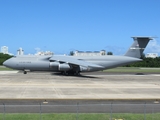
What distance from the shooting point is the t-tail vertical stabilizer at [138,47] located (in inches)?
2078

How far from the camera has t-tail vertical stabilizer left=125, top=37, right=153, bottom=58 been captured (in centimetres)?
5277
